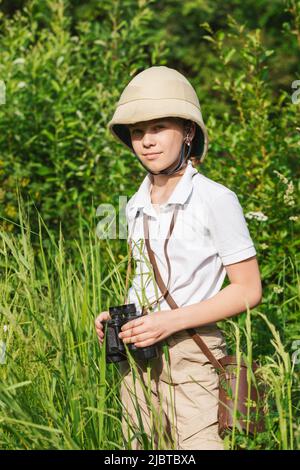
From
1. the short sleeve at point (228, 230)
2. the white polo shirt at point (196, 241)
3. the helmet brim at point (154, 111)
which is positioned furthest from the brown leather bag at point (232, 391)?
the helmet brim at point (154, 111)

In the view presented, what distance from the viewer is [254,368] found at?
8.23 feet

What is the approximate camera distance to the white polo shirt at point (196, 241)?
8.16 feet

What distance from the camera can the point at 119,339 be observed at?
251cm

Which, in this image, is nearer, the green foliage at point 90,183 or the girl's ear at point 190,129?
the girl's ear at point 190,129

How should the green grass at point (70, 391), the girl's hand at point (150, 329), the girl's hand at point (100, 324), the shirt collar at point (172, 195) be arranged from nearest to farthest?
the green grass at point (70, 391) < the girl's hand at point (150, 329) < the shirt collar at point (172, 195) < the girl's hand at point (100, 324)

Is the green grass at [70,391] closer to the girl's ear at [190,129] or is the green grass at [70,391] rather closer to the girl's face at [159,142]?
the girl's face at [159,142]

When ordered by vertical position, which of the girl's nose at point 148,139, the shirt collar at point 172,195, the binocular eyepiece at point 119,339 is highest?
the girl's nose at point 148,139

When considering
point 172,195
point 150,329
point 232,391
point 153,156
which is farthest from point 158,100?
point 232,391

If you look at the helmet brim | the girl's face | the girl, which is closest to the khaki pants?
the girl

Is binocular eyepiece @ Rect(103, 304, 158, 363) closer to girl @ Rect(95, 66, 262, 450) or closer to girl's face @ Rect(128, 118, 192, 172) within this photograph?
girl @ Rect(95, 66, 262, 450)

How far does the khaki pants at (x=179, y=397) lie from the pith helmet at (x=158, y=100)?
2.21 ft

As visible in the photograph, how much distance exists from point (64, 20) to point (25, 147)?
1116mm

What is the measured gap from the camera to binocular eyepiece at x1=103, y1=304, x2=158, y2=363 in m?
2.48

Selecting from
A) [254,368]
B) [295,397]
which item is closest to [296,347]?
[295,397]
